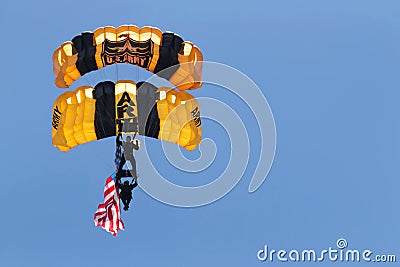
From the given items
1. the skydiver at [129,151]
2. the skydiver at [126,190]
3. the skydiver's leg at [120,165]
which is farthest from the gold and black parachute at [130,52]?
Result: the skydiver at [126,190]

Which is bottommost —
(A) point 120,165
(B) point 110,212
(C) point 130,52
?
(B) point 110,212

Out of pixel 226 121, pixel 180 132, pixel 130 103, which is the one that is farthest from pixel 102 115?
pixel 226 121

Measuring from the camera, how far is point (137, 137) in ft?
69.8

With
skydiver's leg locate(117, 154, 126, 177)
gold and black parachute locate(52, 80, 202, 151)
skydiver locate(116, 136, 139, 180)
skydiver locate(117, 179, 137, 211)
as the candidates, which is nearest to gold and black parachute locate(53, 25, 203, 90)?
gold and black parachute locate(52, 80, 202, 151)

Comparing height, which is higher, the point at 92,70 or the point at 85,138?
the point at 92,70

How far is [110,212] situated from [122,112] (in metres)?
3.15

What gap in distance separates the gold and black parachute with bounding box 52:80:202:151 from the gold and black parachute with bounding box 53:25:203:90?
647 mm

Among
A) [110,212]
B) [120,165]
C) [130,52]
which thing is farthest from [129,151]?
[130,52]

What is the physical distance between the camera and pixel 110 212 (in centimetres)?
2103

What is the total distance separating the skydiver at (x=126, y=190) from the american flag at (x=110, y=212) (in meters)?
0.15

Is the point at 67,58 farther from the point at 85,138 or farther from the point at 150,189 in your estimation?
the point at 150,189

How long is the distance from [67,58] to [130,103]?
2317mm

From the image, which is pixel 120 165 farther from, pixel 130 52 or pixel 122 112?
pixel 130 52

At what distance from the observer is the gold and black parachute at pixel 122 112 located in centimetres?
2038
